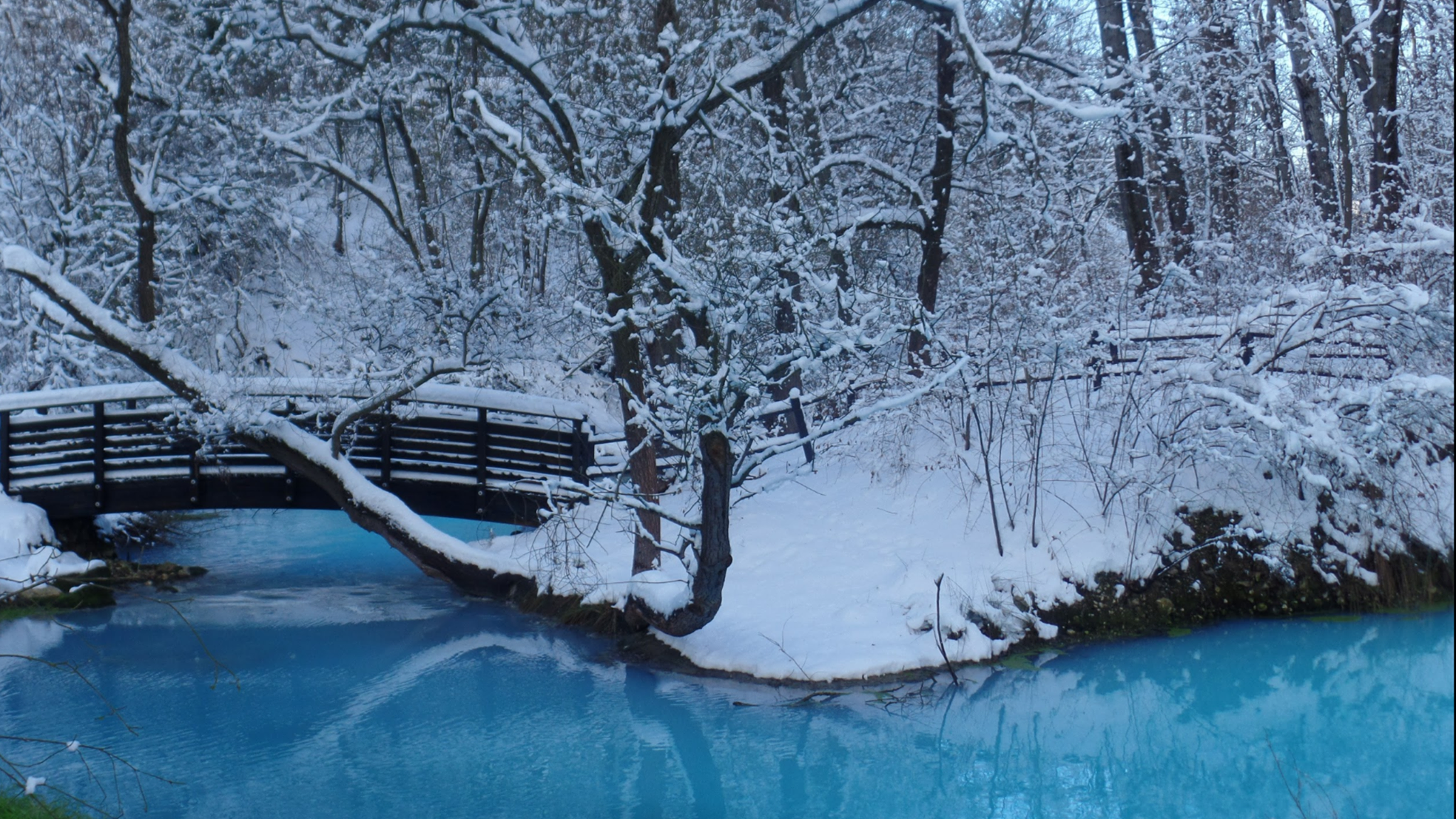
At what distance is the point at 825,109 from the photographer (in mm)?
12484

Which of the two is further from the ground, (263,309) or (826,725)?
(263,309)

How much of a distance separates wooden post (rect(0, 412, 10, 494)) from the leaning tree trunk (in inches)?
319

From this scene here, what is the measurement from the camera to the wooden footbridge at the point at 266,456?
11.5 m

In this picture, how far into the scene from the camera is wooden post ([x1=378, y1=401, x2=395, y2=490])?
1173 cm

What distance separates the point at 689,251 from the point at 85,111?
975 cm

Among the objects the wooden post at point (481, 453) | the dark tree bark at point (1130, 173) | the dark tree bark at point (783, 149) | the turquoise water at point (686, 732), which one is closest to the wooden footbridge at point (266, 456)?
the wooden post at point (481, 453)

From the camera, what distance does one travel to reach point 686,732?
7.50 metres

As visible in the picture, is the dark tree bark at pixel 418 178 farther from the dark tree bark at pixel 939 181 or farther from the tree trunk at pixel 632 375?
the dark tree bark at pixel 939 181

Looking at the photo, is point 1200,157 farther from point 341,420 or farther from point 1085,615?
point 341,420

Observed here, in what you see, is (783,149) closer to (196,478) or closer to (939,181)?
(939,181)

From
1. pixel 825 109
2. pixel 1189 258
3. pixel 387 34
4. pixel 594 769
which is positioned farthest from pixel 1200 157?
pixel 594 769

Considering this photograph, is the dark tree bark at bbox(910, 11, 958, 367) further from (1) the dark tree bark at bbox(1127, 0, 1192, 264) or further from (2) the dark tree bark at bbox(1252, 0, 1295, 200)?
(2) the dark tree bark at bbox(1252, 0, 1295, 200)

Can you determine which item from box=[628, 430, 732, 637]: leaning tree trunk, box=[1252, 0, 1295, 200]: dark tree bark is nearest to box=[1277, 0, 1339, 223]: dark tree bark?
box=[1252, 0, 1295, 200]: dark tree bark

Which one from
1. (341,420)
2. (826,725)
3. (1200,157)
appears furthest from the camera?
(1200,157)
